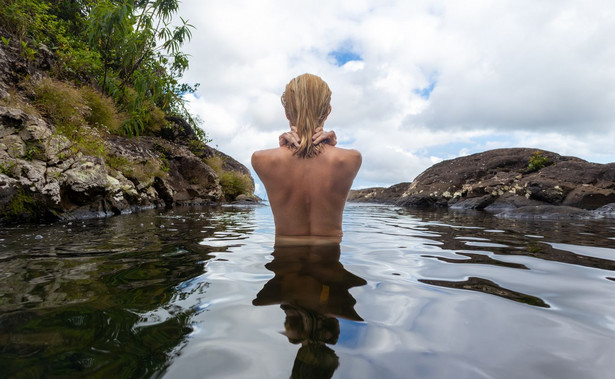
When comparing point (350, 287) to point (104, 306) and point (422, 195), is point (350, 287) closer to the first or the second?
→ point (104, 306)

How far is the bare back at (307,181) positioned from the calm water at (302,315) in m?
0.35

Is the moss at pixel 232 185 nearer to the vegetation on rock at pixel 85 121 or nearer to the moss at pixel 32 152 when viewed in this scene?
the vegetation on rock at pixel 85 121

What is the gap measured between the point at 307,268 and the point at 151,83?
32.8 ft

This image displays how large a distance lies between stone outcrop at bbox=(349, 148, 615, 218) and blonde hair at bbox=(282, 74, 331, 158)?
7.42m

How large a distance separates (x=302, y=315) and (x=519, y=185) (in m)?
14.5

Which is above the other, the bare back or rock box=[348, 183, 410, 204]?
rock box=[348, 183, 410, 204]

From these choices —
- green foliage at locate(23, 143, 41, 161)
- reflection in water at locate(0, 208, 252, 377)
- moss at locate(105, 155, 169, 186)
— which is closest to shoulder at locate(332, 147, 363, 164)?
reflection in water at locate(0, 208, 252, 377)

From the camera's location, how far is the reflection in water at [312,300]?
103cm

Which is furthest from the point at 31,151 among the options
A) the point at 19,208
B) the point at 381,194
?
the point at 381,194

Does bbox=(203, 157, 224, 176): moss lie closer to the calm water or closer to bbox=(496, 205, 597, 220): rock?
bbox=(496, 205, 597, 220): rock

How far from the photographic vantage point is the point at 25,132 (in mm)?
5270

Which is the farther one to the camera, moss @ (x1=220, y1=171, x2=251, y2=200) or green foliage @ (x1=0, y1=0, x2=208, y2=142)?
moss @ (x1=220, y1=171, x2=251, y2=200)

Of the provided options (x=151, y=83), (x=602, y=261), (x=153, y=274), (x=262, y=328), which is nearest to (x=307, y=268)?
(x=262, y=328)

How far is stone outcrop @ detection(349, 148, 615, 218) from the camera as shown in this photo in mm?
10303
